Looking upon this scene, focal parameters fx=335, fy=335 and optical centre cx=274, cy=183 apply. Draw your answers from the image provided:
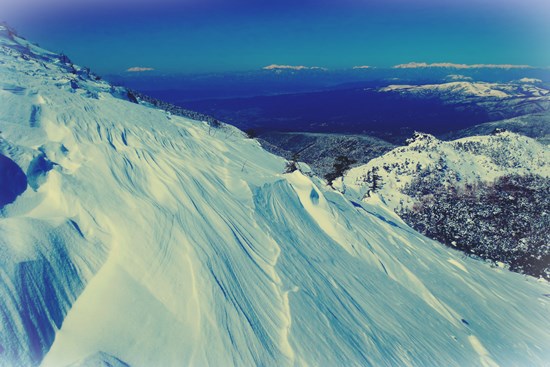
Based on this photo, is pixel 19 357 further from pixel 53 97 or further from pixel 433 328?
pixel 53 97

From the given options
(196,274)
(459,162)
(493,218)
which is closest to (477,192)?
(493,218)

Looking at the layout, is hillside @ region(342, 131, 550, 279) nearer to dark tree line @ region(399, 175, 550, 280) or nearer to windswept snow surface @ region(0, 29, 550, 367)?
dark tree line @ region(399, 175, 550, 280)

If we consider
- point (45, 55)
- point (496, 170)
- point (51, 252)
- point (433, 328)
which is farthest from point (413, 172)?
point (51, 252)

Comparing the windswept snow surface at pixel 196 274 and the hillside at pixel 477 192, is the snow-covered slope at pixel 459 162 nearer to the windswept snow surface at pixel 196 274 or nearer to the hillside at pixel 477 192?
the hillside at pixel 477 192

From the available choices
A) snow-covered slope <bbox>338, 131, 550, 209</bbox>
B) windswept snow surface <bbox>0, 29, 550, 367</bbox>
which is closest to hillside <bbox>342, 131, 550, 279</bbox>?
snow-covered slope <bbox>338, 131, 550, 209</bbox>

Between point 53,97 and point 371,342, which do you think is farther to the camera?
point 53,97

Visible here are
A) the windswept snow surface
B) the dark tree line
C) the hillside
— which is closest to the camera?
the windswept snow surface

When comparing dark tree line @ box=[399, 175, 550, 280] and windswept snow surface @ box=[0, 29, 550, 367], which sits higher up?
windswept snow surface @ box=[0, 29, 550, 367]
